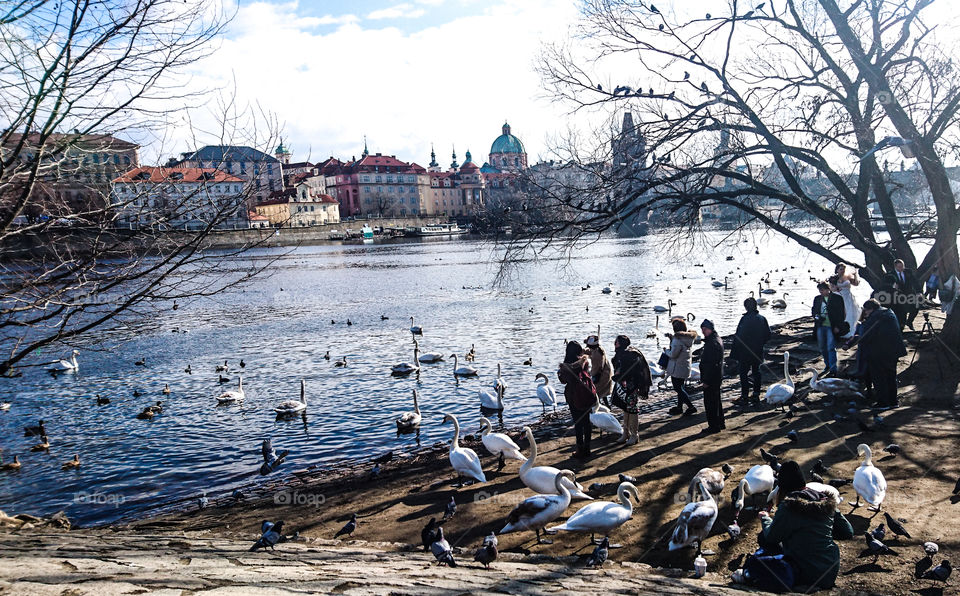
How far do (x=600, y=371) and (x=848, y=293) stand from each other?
536cm

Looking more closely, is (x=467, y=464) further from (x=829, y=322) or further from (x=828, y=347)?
(x=828, y=347)

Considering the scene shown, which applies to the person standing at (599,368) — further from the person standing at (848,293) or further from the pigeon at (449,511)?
the person standing at (848,293)

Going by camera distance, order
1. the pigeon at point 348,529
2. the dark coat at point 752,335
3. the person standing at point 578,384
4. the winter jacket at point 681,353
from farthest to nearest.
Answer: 1. the dark coat at point 752,335
2. the winter jacket at point 681,353
3. the person standing at point 578,384
4. the pigeon at point 348,529

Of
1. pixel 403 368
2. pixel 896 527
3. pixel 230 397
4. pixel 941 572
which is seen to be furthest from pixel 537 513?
pixel 403 368

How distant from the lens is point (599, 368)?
10367mm

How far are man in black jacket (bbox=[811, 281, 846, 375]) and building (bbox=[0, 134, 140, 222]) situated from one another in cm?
1094

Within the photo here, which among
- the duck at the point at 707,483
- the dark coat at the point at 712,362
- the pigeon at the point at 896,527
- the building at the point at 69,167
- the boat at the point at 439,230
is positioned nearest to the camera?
the building at the point at 69,167

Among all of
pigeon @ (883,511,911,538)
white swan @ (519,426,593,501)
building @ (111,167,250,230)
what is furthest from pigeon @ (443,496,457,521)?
pigeon @ (883,511,911,538)

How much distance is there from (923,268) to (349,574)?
15.4 meters

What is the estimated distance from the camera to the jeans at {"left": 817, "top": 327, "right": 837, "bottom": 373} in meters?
11.6

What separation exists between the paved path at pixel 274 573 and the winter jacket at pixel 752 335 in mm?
5977

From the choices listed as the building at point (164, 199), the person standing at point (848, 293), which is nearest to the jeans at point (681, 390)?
the person standing at point (848, 293)

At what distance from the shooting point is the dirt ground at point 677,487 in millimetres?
5977

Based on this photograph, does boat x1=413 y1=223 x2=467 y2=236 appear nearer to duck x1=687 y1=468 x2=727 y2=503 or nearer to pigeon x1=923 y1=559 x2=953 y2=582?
duck x1=687 y1=468 x2=727 y2=503
